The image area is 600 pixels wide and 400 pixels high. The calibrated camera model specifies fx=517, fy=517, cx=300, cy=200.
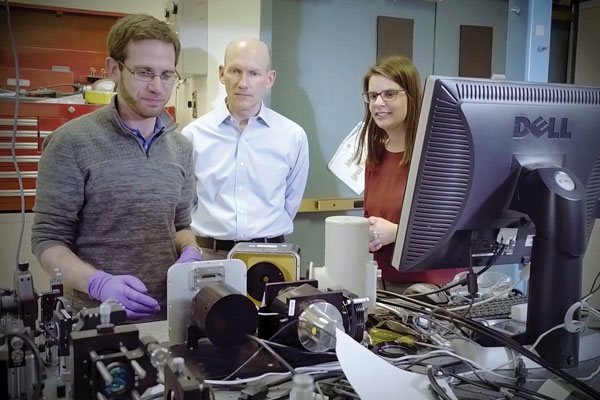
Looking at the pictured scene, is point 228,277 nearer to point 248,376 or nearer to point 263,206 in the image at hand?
point 248,376

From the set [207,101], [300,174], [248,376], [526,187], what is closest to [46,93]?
[207,101]

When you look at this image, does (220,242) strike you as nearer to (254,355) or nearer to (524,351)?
(254,355)

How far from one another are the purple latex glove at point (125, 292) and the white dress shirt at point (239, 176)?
0.87m

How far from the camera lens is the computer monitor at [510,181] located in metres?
0.93

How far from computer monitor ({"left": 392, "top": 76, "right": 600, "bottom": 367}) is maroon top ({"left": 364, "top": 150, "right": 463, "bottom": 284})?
2.17 feet

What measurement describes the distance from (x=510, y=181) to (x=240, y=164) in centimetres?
141

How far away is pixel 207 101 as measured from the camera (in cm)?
268

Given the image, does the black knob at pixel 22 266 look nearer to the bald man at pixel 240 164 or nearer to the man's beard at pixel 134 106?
the man's beard at pixel 134 106

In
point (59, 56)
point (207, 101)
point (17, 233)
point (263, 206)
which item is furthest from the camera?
point (59, 56)

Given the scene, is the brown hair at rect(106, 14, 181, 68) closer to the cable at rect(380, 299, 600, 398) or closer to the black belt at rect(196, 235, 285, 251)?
the black belt at rect(196, 235, 285, 251)

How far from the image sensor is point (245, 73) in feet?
7.22

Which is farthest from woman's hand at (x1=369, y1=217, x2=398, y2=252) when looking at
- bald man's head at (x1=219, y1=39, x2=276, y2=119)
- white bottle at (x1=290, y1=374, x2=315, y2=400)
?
white bottle at (x1=290, y1=374, x2=315, y2=400)

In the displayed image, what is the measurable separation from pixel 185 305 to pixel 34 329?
0.27 meters

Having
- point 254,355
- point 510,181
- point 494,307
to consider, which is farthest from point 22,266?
point 494,307
